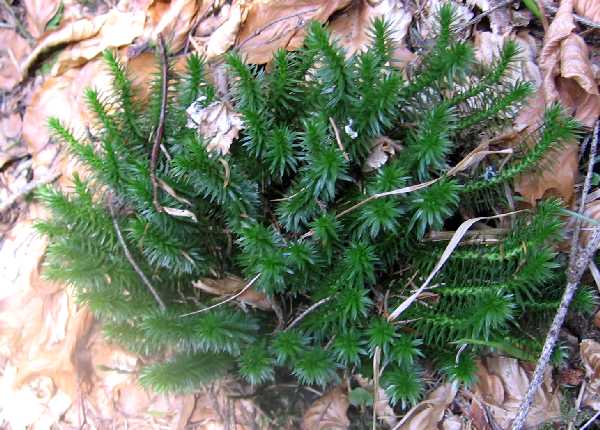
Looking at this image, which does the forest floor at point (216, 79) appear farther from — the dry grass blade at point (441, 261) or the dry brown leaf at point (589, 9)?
the dry grass blade at point (441, 261)

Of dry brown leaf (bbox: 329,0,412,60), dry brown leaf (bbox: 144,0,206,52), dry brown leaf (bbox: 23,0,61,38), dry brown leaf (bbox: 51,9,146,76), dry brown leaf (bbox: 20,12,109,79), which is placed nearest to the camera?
dry brown leaf (bbox: 329,0,412,60)

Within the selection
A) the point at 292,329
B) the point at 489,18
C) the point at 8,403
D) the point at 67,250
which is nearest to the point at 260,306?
the point at 292,329

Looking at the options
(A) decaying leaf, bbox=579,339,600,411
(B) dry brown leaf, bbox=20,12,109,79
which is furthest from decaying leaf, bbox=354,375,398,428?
(B) dry brown leaf, bbox=20,12,109,79

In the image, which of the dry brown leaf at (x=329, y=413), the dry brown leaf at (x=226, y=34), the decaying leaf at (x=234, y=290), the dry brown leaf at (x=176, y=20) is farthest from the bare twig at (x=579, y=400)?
the dry brown leaf at (x=176, y=20)

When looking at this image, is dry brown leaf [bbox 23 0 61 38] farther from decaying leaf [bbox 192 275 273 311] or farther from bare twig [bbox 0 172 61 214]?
decaying leaf [bbox 192 275 273 311]

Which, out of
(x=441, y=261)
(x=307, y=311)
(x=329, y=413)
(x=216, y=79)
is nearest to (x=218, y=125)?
(x=216, y=79)

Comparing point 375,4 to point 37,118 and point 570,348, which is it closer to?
point 570,348
